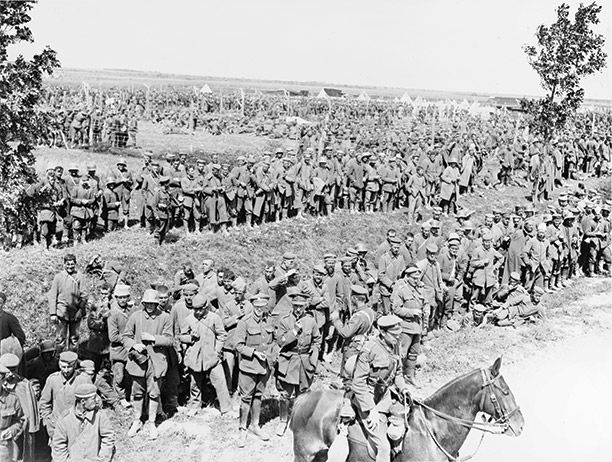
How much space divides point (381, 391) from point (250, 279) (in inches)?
351

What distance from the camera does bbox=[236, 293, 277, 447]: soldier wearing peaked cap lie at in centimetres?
875

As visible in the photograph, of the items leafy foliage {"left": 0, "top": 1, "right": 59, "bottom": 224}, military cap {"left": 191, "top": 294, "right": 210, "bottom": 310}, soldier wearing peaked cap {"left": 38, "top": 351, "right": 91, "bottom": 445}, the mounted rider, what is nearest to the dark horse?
the mounted rider

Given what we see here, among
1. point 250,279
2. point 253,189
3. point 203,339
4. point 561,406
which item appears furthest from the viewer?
point 253,189

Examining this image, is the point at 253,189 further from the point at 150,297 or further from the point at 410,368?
the point at 150,297

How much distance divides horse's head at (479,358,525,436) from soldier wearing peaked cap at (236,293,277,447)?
302 centimetres

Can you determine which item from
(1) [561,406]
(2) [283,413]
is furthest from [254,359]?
(1) [561,406]

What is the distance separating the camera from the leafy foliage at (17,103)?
692 centimetres

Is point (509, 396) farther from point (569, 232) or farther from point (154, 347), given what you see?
point (569, 232)

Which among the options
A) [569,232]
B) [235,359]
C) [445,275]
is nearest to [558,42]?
[569,232]

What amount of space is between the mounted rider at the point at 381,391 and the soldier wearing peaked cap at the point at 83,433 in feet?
8.56

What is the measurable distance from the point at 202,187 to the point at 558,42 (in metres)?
15.6

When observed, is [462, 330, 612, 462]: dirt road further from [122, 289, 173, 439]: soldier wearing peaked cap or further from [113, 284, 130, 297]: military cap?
[113, 284, 130, 297]: military cap

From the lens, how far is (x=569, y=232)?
1658 centimetres

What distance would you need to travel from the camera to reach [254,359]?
8.75 metres
